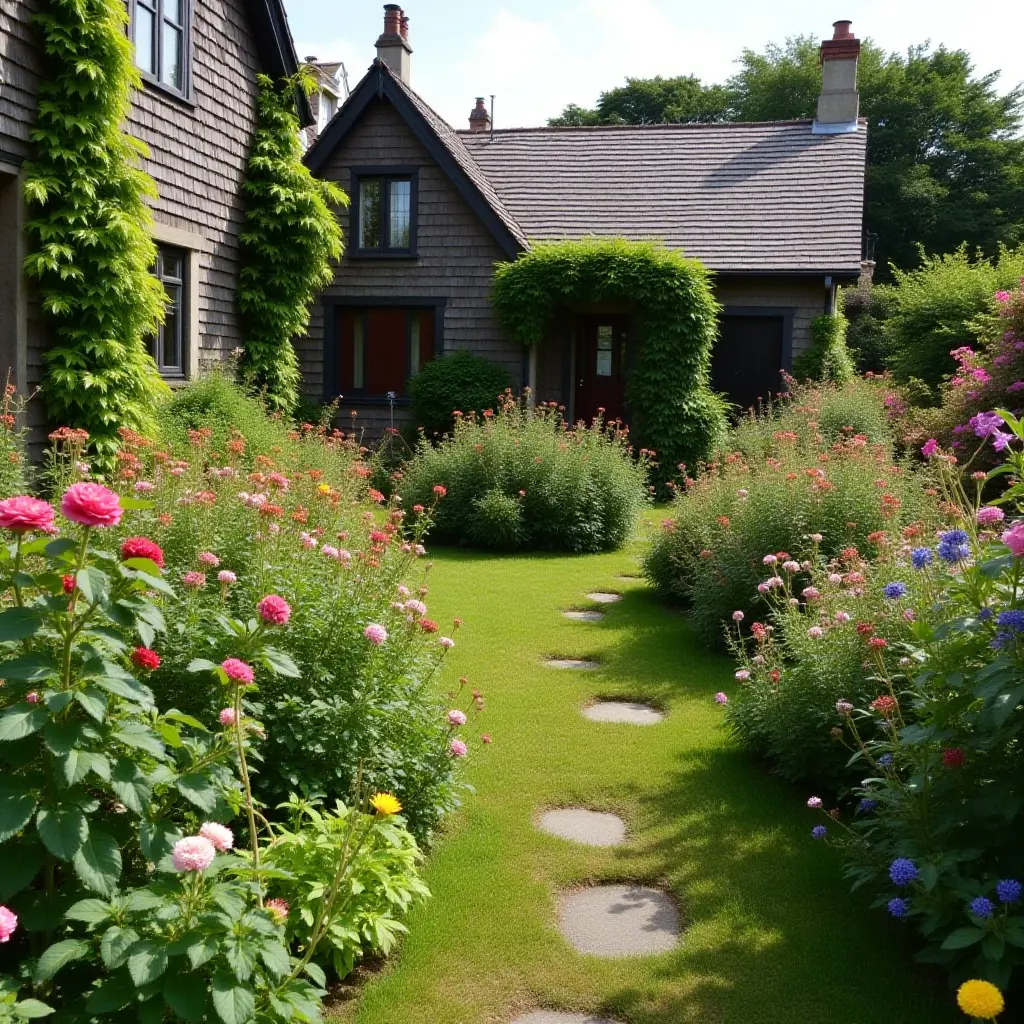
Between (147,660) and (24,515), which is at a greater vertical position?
(24,515)

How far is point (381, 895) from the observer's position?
3400 mm

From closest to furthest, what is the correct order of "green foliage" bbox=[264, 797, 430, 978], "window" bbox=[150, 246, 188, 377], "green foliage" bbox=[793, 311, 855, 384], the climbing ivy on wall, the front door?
"green foliage" bbox=[264, 797, 430, 978]
"window" bbox=[150, 246, 188, 377]
the climbing ivy on wall
"green foliage" bbox=[793, 311, 855, 384]
the front door

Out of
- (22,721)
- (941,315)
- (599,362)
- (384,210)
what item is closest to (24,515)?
(22,721)

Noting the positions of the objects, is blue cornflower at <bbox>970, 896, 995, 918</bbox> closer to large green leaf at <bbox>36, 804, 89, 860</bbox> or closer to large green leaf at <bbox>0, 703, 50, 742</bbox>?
large green leaf at <bbox>36, 804, 89, 860</bbox>

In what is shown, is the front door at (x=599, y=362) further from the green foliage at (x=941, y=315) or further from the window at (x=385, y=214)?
the green foliage at (x=941, y=315)

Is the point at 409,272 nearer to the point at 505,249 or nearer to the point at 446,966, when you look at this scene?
the point at 505,249

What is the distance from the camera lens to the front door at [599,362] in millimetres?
17938

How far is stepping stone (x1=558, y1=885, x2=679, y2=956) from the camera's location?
3486 millimetres

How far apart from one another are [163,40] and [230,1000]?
11.6 m

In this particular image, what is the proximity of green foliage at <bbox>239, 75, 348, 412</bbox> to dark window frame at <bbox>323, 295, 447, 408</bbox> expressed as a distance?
3.08 meters

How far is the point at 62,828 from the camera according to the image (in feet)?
7.03

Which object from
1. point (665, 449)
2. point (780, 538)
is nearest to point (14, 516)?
point (780, 538)

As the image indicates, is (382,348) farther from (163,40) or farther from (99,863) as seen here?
(99,863)

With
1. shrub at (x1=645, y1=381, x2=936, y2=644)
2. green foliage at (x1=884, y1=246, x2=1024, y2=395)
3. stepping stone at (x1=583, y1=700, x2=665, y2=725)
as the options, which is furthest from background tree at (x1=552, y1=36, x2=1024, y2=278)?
stepping stone at (x1=583, y1=700, x2=665, y2=725)
